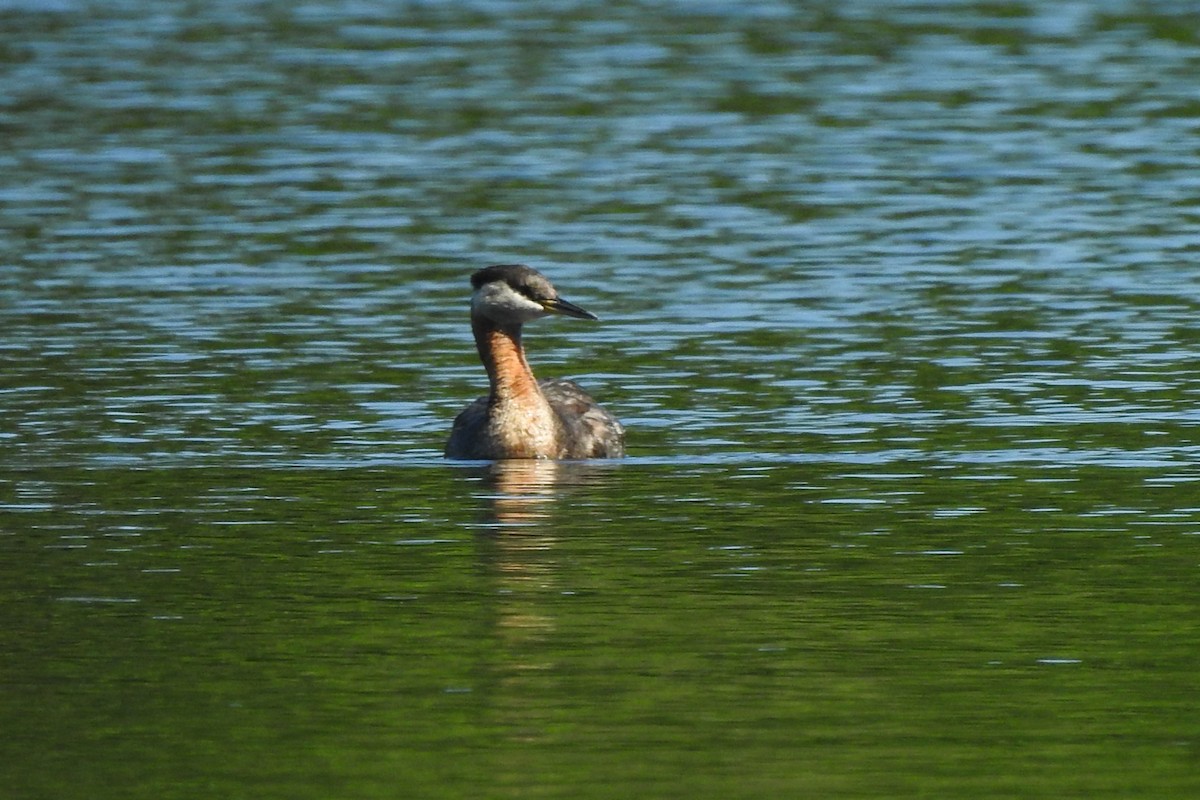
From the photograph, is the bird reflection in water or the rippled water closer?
the rippled water

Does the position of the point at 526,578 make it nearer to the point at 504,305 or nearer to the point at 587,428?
the point at 587,428

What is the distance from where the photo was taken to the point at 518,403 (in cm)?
2036

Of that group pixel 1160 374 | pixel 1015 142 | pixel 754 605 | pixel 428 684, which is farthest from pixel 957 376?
pixel 1015 142

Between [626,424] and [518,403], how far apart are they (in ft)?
4.16

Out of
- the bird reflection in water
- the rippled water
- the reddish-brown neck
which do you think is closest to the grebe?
the reddish-brown neck

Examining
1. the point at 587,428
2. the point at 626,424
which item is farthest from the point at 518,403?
the point at 626,424

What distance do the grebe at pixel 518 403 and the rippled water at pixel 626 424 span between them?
12.0 inches

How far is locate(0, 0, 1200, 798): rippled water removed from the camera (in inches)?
490

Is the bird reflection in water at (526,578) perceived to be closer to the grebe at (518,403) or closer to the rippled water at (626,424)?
the rippled water at (626,424)

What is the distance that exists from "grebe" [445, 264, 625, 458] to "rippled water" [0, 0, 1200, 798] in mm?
305

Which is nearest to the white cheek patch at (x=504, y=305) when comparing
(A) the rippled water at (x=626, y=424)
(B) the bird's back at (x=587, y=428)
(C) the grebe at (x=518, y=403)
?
(C) the grebe at (x=518, y=403)

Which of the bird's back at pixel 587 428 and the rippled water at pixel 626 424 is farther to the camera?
the bird's back at pixel 587 428

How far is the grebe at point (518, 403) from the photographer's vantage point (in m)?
20.2

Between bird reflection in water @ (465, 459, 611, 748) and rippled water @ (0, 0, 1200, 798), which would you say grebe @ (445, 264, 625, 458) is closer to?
bird reflection in water @ (465, 459, 611, 748)
